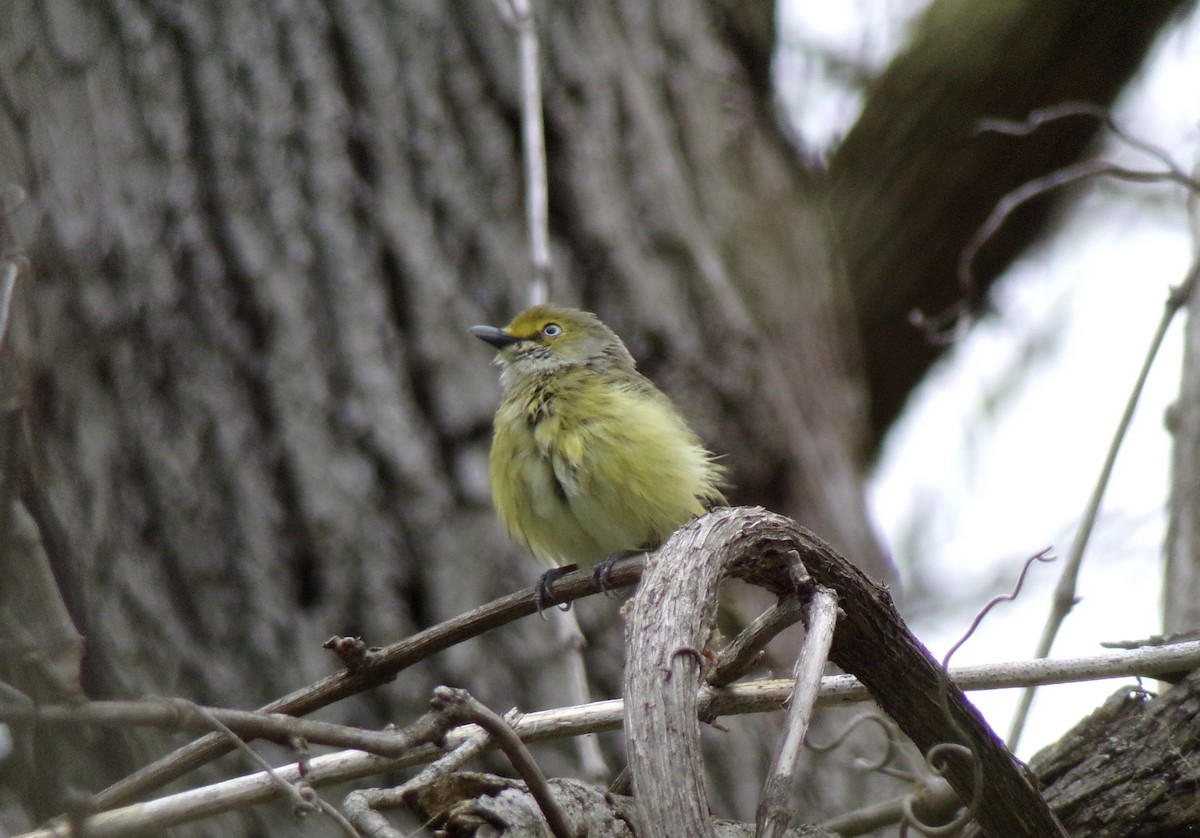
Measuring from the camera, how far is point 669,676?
1.53 metres

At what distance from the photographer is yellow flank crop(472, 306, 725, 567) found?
4.01 meters

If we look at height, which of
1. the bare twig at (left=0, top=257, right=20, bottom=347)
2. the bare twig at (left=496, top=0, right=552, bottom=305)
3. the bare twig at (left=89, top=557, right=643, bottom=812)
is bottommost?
the bare twig at (left=89, top=557, right=643, bottom=812)

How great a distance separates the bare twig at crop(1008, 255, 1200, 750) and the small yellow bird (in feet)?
4.12

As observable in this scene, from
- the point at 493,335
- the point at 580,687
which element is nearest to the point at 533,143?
the point at 493,335

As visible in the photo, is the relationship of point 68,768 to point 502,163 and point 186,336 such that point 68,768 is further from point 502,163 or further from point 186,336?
point 502,163

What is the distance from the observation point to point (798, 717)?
1.53 meters

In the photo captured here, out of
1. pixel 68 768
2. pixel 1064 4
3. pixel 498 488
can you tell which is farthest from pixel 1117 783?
pixel 1064 4

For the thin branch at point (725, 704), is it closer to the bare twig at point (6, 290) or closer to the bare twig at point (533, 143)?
the bare twig at point (6, 290)

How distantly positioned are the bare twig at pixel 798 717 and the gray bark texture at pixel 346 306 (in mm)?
2258

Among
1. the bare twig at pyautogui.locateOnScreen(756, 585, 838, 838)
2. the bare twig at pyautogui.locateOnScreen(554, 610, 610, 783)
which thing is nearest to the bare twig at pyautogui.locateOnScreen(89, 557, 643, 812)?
the bare twig at pyautogui.locateOnScreen(756, 585, 838, 838)

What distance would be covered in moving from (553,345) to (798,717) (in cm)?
324

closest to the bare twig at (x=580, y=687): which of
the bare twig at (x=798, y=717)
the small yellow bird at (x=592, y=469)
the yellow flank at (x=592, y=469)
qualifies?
the small yellow bird at (x=592, y=469)

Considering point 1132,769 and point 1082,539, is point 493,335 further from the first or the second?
point 1132,769

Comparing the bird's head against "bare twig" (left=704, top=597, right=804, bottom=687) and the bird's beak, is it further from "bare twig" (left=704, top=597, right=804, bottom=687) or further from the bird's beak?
"bare twig" (left=704, top=597, right=804, bottom=687)
